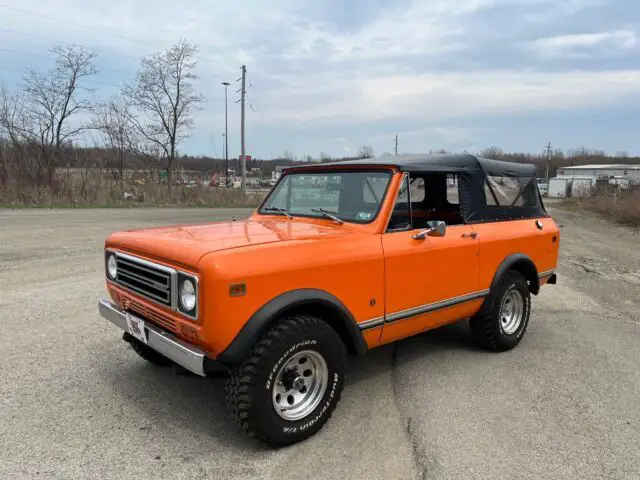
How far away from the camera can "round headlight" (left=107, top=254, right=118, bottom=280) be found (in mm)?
3696

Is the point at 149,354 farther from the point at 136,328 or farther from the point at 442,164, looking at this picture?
the point at 442,164

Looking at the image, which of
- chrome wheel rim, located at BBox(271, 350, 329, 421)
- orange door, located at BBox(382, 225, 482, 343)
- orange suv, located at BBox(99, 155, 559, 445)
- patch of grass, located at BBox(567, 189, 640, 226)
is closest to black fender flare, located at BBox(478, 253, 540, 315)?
orange suv, located at BBox(99, 155, 559, 445)

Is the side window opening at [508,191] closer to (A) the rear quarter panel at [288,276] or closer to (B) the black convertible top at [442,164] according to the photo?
(B) the black convertible top at [442,164]

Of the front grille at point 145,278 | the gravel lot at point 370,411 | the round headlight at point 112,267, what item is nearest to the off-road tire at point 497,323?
the gravel lot at point 370,411

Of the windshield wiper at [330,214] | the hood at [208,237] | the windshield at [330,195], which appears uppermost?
the windshield at [330,195]

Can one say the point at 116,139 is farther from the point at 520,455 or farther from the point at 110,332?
the point at 520,455

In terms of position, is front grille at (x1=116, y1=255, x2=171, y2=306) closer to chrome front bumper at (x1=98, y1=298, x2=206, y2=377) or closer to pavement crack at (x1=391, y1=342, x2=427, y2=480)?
chrome front bumper at (x1=98, y1=298, x2=206, y2=377)

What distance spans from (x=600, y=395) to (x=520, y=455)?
1.33 meters

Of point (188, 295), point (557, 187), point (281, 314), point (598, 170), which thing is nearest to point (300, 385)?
point (281, 314)

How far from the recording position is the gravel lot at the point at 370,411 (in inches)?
114

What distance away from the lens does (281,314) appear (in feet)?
9.87

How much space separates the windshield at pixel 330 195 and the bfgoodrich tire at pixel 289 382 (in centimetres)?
112

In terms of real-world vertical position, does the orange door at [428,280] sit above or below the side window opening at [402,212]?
below

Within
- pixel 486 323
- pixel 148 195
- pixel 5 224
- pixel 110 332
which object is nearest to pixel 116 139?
pixel 148 195
